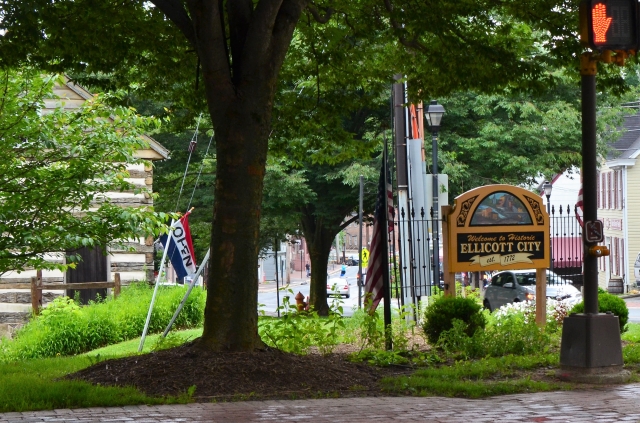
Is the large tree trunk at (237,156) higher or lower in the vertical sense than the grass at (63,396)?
higher

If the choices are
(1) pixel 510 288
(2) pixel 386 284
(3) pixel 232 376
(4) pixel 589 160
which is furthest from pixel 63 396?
(1) pixel 510 288

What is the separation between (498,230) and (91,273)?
39.0 ft

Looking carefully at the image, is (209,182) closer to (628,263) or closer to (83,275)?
(83,275)

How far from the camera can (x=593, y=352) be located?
402 inches

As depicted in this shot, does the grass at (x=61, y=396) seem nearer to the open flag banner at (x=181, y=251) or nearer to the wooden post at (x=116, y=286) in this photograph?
the open flag banner at (x=181, y=251)

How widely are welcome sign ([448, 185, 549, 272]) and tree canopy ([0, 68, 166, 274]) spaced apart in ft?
15.7

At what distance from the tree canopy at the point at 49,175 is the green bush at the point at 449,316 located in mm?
4573

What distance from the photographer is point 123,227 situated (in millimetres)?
14383

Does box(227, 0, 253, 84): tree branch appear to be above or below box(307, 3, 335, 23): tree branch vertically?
below

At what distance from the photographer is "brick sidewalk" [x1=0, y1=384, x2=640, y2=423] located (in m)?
7.99

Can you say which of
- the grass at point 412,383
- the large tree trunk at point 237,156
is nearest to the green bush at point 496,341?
the grass at point 412,383

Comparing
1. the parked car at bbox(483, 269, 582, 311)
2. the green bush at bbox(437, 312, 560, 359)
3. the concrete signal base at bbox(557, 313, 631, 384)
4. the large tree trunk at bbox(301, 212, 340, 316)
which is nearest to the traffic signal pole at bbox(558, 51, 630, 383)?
the concrete signal base at bbox(557, 313, 631, 384)

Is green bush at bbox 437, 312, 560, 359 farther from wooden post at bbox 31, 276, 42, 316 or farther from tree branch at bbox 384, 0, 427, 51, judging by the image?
wooden post at bbox 31, 276, 42, 316

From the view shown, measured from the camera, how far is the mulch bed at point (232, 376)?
31.0 ft
